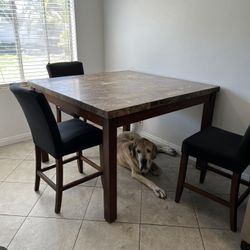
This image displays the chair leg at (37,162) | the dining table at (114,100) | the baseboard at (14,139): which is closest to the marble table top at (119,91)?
the dining table at (114,100)

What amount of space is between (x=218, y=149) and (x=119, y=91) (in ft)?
2.75

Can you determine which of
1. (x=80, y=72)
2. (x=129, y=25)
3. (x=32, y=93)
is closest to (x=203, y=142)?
(x=32, y=93)

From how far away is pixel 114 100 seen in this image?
1.66 m

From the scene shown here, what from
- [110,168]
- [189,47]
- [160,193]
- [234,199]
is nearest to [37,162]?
[110,168]

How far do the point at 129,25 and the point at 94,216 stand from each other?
2.16 meters

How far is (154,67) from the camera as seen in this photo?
2.74m

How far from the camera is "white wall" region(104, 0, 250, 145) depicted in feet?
6.61

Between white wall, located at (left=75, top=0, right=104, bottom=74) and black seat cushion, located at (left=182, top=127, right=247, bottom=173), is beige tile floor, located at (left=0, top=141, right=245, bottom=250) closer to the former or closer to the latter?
black seat cushion, located at (left=182, top=127, right=247, bottom=173)

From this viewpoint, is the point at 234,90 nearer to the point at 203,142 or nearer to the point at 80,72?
the point at 203,142

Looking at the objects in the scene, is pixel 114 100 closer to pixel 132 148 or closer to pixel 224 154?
pixel 132 148

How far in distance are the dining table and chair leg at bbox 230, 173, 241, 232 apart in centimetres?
65

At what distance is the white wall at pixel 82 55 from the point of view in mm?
2838

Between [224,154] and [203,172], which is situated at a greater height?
[224,154]

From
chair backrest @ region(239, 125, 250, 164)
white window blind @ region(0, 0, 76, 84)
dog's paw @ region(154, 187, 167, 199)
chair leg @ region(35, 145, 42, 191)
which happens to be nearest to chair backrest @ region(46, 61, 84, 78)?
white window blind @ region(0, 0, 76, 84)
